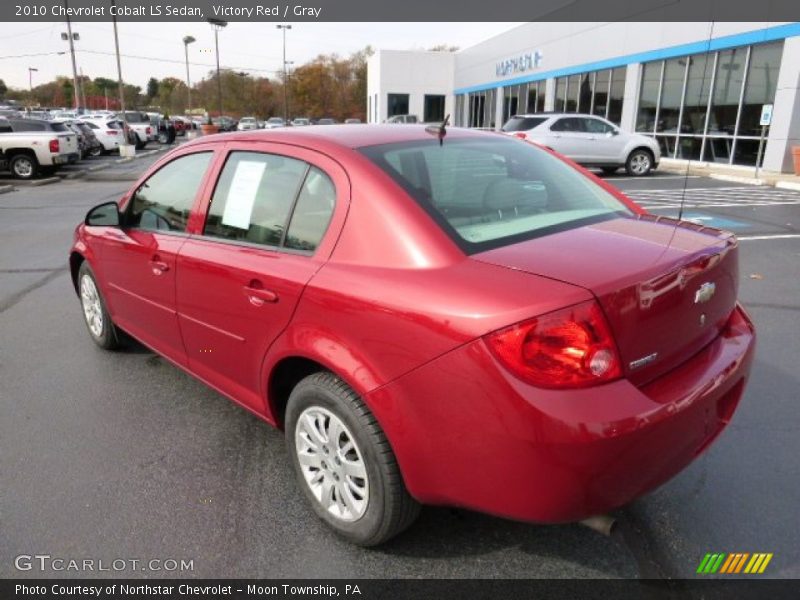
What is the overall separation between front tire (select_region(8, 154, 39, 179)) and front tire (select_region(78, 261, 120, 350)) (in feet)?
54.2

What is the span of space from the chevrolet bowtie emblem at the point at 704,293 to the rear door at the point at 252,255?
136cm

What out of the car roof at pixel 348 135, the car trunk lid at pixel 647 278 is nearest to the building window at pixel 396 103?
the car roof at pixel 348 135

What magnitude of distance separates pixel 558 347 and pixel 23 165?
68.0 ft

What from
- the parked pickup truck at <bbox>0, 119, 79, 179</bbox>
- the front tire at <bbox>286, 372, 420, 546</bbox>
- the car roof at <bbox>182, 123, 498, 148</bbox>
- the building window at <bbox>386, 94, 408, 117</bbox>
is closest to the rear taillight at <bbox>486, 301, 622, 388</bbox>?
the front tire at <bbox>286, 372, 420, 546</bbox>

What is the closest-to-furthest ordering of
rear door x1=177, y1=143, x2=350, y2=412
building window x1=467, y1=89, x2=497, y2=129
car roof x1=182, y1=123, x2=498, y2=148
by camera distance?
rear door x1=177, y1=143, x2=350, y2=412
car roof x1=182, y1=123, x2=498, y2=148
building window x1=467, y1=89, x2=497, y2=129

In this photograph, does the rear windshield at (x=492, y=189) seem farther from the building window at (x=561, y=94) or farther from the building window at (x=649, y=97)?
the building window at (x=561, y=94)

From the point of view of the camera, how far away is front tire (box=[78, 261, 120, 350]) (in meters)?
4.41

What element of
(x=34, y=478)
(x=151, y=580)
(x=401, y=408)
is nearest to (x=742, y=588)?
(x=401, y=408)

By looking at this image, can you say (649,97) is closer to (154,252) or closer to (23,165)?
(23,165)

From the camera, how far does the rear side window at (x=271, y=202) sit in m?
2.59

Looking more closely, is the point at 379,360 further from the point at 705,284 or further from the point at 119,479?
the point at 119,479

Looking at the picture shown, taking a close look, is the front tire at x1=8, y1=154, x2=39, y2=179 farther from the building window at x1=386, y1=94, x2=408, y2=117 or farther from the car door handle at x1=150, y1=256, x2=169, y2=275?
the building window at x1=386, y1=94, x2=408, y2=117

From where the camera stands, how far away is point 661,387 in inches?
82.6

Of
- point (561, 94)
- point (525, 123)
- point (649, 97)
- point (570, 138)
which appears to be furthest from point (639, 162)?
point (561, 94)
